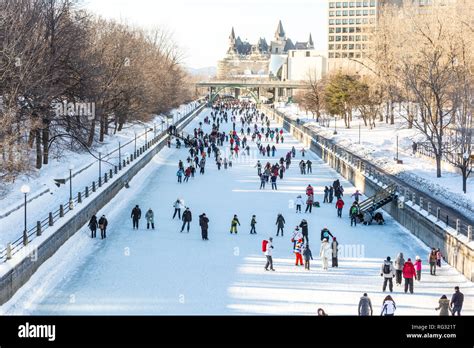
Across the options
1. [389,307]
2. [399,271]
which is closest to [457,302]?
[389,307]

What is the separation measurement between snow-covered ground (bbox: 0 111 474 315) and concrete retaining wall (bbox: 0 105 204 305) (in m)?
0.21

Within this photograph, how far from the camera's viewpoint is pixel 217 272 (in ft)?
66.1

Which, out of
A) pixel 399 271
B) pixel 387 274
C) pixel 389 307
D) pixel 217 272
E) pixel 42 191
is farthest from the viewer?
pixel 42 191

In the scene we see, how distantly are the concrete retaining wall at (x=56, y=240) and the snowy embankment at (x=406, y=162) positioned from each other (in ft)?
42.0

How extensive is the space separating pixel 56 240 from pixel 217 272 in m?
4.77

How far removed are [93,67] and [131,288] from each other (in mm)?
23261

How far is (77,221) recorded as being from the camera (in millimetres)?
24609

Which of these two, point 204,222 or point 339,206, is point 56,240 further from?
point 339,206

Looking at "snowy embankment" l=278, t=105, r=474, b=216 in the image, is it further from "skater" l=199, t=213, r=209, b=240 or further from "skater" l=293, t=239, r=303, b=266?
"skater" l=199, t=213, r=209, b=240

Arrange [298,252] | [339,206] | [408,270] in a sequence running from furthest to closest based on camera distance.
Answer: [339,206], [298,252], [408,270]

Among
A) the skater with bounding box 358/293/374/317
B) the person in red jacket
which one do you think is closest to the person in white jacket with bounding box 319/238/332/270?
the person in red jacket

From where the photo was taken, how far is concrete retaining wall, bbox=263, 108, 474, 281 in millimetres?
20156
